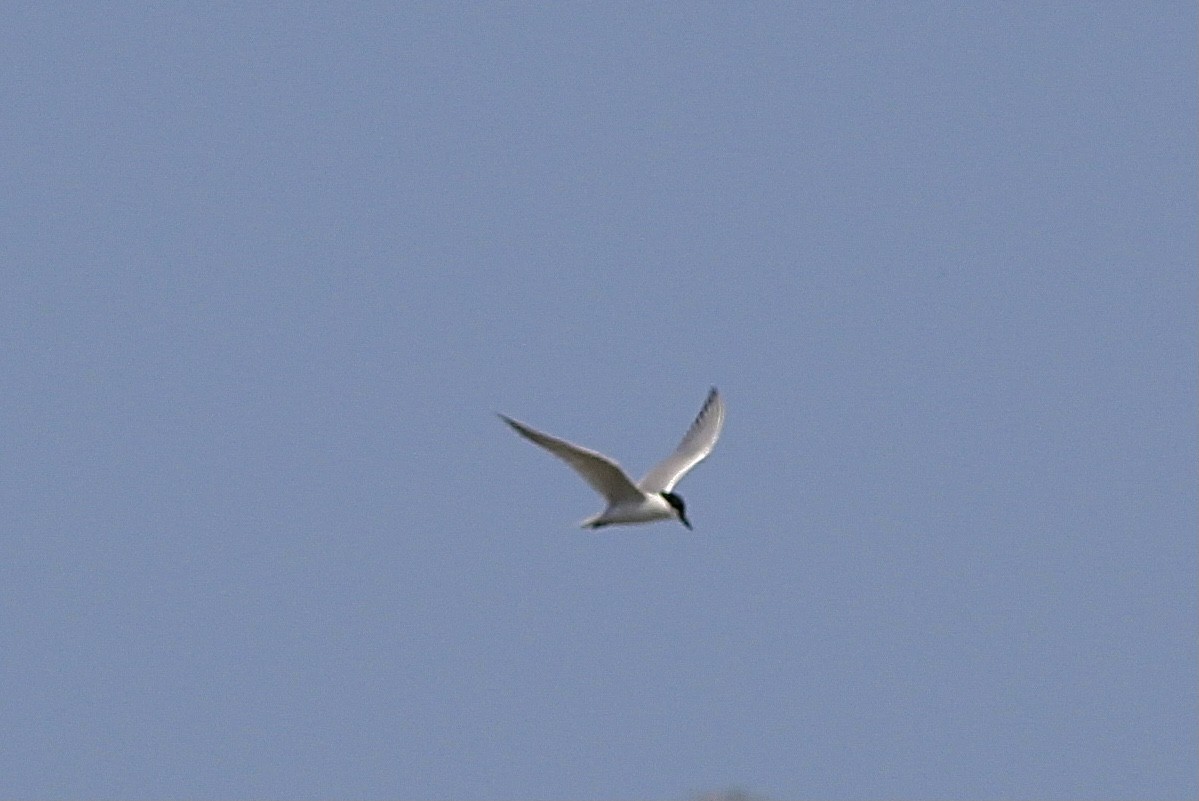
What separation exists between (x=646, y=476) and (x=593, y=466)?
146 inches

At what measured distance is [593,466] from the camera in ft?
69.9

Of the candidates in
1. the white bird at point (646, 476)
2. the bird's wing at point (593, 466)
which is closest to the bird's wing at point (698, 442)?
the white bird at point (646, 476)

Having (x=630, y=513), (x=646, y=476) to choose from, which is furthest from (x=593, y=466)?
(x=646, y=476)

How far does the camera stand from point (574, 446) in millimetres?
19891

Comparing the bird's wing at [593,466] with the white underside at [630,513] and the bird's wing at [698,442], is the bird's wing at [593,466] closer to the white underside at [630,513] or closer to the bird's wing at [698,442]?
the white underside at [630,513]

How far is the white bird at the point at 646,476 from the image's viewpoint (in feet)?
66.6

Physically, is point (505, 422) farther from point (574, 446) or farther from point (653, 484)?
point (653, 484)

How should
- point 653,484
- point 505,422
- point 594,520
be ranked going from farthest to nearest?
point 653,484 → point 594,520 → point 505,422

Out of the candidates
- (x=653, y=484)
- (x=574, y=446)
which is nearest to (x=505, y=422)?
(x=574, y=446)

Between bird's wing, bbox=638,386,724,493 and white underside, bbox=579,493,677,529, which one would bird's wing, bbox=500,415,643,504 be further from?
bird's wing, bbox=638,386,724,493

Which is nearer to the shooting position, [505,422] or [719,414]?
[505,422]

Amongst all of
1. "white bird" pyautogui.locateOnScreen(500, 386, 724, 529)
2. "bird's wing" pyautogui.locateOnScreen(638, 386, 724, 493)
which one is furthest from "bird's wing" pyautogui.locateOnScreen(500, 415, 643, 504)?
"bird's wing" pyautogui.locateOnScreen(638, 386, 724, 493)

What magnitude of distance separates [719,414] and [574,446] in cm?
572

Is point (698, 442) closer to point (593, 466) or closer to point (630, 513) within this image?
point (630, 513)
